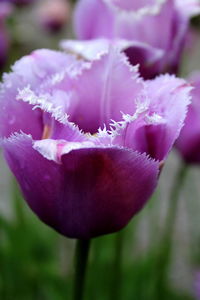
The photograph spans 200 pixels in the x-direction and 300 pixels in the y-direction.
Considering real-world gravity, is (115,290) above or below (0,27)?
below

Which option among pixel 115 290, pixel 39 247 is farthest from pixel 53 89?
pixel 39 247

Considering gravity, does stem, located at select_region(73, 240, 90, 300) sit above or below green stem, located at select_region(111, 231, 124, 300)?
below

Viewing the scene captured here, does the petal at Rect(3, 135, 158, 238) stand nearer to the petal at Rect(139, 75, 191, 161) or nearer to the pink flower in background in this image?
the petal at Rect(139, 75, 191, 161)

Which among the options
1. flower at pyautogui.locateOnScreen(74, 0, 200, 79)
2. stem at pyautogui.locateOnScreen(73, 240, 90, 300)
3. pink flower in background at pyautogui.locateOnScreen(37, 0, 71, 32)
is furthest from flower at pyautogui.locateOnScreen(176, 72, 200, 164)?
pink flower in background at pyautogui.locateOnScreen(37, 0, 71, 32)

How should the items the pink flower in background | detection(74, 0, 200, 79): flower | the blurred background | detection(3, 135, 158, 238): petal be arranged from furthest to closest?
1. the pink flower in background
2. the blurred background
3. detection(74, 0, 200, 79): flower
4. detection(3, 135, 158, 238): petal

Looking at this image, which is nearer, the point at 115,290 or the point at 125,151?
the point at 125,151

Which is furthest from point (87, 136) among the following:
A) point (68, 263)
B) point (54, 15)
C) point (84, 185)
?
point (54, 15)

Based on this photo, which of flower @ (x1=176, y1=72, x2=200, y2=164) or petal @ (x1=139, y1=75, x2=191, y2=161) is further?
flower @ (x1=176, y1=72, x2=200, y2=164)

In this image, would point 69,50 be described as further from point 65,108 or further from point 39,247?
point 39,247
